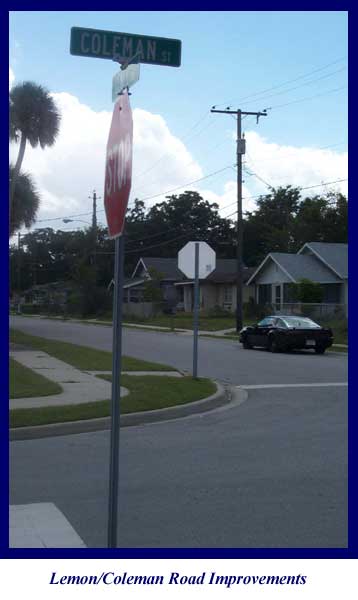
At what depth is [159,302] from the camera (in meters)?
56.9

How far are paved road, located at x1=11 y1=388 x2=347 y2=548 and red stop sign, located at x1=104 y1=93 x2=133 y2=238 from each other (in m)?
2.72

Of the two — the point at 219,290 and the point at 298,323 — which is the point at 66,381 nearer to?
the point at 298,323

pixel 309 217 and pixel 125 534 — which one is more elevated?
pixel 309 217

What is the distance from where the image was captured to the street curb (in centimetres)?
991

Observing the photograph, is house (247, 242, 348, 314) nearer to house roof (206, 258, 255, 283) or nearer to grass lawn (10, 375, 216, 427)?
house roof (206, 258, 255, 283)

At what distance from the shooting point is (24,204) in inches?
1330

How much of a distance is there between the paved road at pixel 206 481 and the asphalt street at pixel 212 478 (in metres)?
0.01

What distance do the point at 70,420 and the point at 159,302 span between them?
46454 millimetres

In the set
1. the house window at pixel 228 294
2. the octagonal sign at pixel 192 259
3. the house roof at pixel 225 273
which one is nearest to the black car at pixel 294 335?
the octagonal sign at pixel 192 259

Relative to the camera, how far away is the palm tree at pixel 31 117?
104ft

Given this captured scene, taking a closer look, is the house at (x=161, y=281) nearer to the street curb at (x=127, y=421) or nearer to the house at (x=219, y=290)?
the house at (x=219, y=290)

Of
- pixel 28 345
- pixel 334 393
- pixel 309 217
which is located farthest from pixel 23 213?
pixel 309 217

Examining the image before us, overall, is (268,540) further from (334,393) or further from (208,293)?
(208,293)

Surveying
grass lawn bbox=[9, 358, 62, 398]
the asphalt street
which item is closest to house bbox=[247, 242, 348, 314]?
grass lawn bbox=[9, 358, 62, 398]
